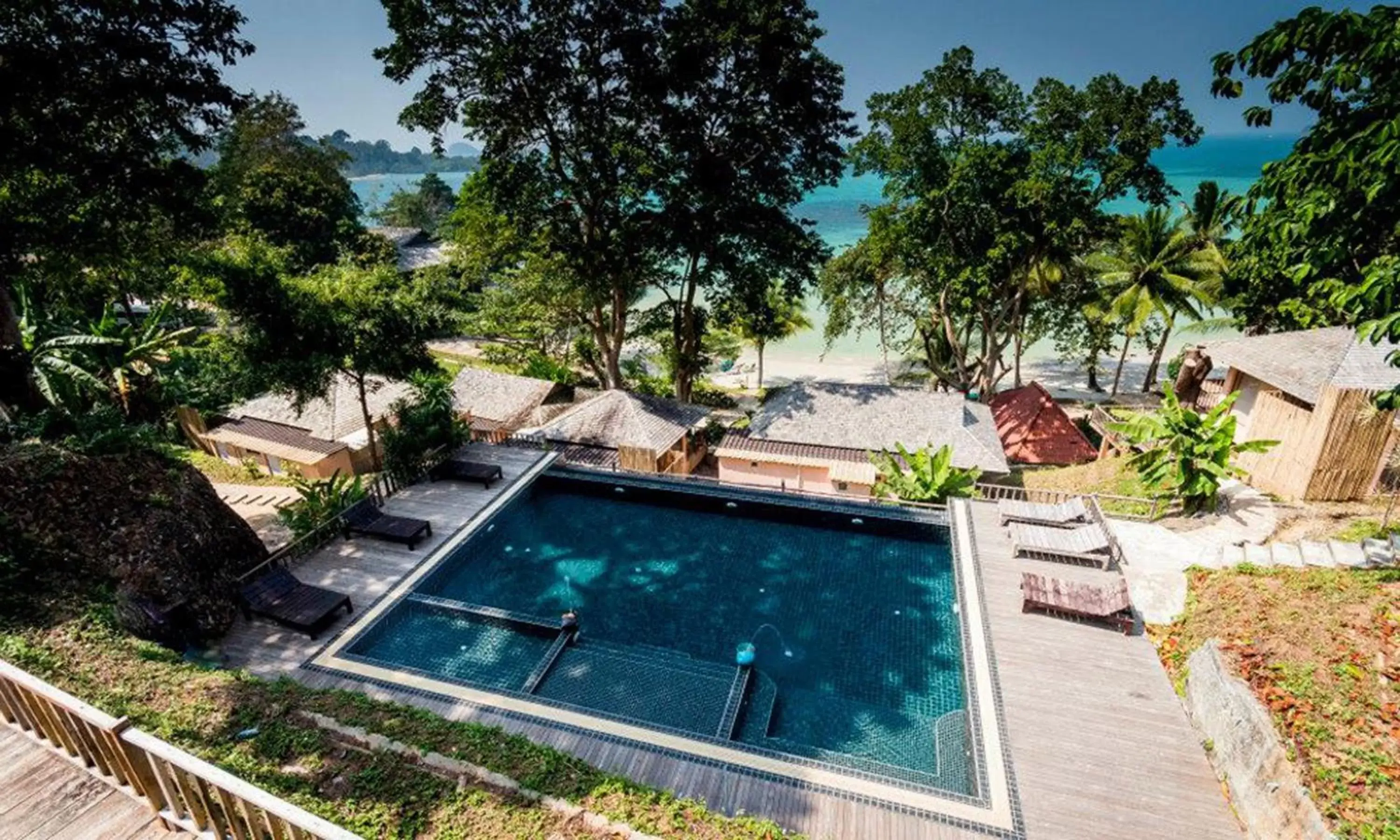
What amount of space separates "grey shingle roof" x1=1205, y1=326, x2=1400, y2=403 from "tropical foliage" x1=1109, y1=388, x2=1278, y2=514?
1476 mm

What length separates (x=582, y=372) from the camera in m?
40.8

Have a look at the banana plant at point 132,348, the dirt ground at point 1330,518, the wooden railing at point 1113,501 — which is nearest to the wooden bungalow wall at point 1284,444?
the dirt ground at point 1330,518

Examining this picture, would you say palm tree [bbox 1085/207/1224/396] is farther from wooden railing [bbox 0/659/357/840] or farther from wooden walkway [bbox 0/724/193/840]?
wooden walkway [bbox 0/724/193/840]

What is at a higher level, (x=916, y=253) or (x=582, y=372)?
(x=916, y=253)

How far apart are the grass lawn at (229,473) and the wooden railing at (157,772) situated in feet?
60.5

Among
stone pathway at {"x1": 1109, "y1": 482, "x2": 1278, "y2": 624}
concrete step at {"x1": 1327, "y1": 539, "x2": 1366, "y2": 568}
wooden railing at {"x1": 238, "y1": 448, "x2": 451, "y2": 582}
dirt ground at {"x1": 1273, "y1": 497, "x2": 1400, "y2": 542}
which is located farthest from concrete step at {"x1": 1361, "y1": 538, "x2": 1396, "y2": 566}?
wooden railing at {"x1": 238, "y1": 448, "x2": 451, "y2": 582}

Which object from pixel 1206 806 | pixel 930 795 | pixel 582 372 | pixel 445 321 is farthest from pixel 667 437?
pixel 582 372

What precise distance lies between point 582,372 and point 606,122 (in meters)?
21.3

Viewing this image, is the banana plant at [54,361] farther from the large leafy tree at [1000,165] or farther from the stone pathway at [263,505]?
the large leafy tree at [1000,165]

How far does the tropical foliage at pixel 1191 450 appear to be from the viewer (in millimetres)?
14906

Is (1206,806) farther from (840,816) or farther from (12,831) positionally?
(12,831)

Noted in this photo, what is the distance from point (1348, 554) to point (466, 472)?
20.8 meters

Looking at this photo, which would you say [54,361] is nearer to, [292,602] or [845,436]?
[292,602]

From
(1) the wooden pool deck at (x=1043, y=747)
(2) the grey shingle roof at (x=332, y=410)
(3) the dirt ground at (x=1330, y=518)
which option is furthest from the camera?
(2) the grey shingle roof at (x=332, y=410)
